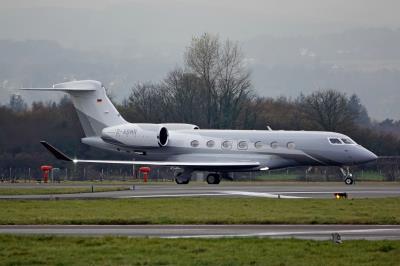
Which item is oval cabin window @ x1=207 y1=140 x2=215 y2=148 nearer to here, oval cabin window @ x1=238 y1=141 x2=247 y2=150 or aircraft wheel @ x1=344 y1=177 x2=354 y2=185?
oval cabin window @ x1=238 y1=141 x2=247 y2=150

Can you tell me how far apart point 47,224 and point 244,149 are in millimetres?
28678

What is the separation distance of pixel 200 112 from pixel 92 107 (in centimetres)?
2653

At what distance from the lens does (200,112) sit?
280 ft

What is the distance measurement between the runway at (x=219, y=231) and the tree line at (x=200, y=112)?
41.1 meters

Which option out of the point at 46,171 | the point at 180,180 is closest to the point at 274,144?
the point at 180,180

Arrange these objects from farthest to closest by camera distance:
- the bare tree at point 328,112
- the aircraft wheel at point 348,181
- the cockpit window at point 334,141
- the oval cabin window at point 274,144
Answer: the bare tree at point 328,112
the oval cabin window at point 274,144
the cockpit window at point 334,141
the aircraft wheel at point 348,181

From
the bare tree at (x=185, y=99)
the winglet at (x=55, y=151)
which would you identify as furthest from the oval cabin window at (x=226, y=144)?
the bare tree at (x=185, y=99)

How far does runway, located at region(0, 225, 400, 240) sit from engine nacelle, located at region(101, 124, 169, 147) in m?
29.3

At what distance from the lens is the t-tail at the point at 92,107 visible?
5938 cm

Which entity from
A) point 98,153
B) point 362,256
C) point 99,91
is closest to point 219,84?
point 98,153

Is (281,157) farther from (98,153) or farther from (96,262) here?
(96,262)

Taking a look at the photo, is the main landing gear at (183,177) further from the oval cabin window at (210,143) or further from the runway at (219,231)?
the runway at (219,231)

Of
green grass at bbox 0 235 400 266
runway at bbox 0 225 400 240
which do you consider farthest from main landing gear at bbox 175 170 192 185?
green grass at bbox 0 235 400 266

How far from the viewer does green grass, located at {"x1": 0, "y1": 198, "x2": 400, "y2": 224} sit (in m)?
27.1
